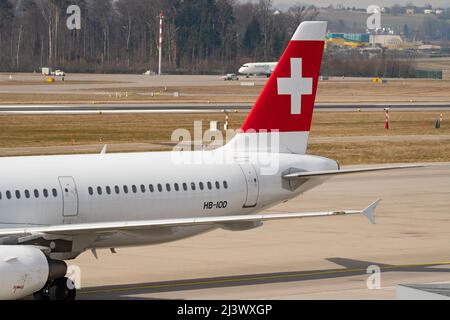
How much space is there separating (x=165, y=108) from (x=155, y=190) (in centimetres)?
8508

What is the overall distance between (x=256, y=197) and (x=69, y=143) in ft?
146

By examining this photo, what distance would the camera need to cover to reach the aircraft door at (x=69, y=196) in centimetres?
3097

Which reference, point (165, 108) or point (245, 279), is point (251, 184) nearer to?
point (245, 279)

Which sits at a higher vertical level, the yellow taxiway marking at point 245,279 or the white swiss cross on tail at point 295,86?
the white swiss cross on tail at point 295,86

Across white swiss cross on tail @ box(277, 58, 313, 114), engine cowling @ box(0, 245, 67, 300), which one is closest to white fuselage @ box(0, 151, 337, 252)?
white swiss cross on tail @ box(277, 58, 313, 114)

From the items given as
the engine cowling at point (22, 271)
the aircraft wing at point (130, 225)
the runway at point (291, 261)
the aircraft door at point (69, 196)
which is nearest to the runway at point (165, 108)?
the runway at point (291, 261)

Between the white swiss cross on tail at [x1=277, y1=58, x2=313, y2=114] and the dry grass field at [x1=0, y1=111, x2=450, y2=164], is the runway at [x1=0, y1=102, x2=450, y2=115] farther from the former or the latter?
the white swiss cross on tail at [x1=277, y1=58, x2=313, y2=114]

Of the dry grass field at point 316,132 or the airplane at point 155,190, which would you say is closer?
the airplane at point 155,190

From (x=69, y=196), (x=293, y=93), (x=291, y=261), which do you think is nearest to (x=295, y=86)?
(x=293, y=93)

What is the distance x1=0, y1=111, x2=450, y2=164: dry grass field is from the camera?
75625mm

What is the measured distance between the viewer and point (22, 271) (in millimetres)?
27297

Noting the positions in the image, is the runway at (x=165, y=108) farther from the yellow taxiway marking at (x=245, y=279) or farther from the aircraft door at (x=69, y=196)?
the aircraft door at (x=69, y=196)

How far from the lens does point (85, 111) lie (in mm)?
109875

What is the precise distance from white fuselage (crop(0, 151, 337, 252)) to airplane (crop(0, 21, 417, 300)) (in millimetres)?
29
